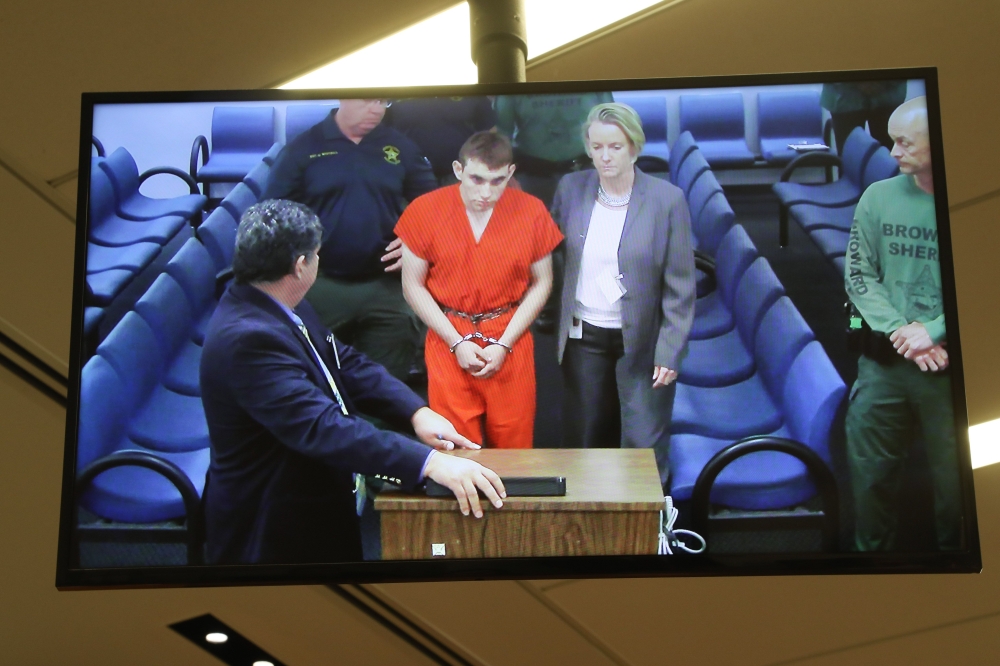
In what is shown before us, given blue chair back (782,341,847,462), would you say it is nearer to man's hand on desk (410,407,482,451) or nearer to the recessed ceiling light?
man's hand on desk (410,407,482,451)

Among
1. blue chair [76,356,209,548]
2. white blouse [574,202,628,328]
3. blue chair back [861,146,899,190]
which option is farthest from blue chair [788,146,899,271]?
blue chair [76,356,209,548]

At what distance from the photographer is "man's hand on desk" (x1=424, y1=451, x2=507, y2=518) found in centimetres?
252

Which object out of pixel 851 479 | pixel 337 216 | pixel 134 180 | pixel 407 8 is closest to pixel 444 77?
pixel 407 8

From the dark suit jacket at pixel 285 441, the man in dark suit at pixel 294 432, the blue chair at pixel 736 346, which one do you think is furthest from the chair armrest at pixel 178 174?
the blue chair at pixel 736 346

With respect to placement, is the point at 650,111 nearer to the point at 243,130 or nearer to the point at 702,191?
the point at 702,191

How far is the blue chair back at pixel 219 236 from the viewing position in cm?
276

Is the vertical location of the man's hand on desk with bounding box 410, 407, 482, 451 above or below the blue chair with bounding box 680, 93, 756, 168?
below

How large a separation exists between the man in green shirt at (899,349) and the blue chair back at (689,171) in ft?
1.41

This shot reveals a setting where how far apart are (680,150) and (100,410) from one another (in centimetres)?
163

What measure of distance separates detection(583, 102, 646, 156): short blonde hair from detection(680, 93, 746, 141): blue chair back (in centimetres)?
12

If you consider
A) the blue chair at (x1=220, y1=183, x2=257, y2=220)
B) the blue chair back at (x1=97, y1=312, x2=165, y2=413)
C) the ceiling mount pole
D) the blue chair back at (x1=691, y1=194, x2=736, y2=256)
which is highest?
the ceiling mount pole

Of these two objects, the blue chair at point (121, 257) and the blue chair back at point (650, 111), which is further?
the blue chair back at point (650, 111)

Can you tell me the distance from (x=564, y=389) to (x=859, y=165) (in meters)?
0.98

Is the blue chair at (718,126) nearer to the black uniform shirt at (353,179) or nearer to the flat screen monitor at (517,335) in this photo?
the flat screen monitor at (517,335)
